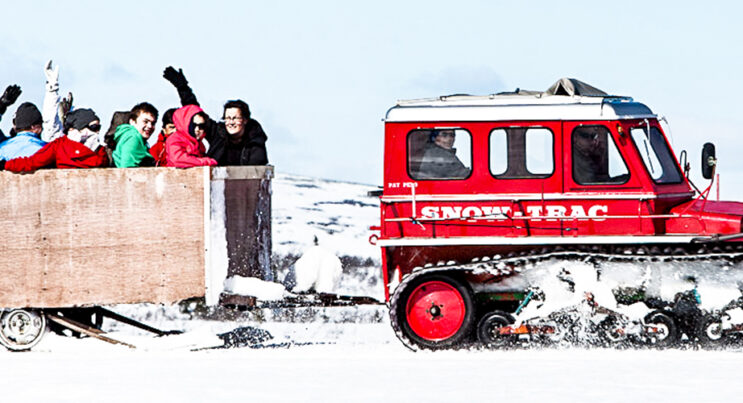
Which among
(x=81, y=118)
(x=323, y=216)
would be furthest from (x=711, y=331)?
(x=323, y=216)

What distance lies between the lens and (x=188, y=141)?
46.4 ft

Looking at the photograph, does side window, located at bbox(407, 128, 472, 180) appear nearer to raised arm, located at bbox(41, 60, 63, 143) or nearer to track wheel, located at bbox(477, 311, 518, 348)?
track wheel, located at bbox(477, 311, 518, 348)

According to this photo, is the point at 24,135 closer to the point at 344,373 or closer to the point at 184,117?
the point at 184,117

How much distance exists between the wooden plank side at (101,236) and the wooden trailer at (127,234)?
0.01 m

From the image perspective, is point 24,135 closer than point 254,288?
No

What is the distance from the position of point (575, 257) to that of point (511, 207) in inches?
36.7

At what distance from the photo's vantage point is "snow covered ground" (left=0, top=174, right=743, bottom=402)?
34.0 feet

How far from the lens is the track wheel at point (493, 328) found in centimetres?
→ 1398

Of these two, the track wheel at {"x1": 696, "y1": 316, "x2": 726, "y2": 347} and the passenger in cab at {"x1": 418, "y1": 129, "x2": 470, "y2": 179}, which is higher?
the passenger in cab at {"x1": 418, "y1": 129, "x2": 470, "y2": 179}

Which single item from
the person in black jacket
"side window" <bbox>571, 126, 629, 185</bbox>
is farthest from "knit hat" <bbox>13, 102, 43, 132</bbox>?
"side window" <bbox>571, 126, 629, 185</bbox>

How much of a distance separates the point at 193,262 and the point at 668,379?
18.3 ft

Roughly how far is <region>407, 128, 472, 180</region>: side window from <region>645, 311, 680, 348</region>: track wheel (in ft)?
8.77

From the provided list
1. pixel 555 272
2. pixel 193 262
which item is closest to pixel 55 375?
pixel 193 262

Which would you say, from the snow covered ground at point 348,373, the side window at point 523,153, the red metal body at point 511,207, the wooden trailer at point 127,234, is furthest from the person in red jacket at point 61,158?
the side window at point 523,153
